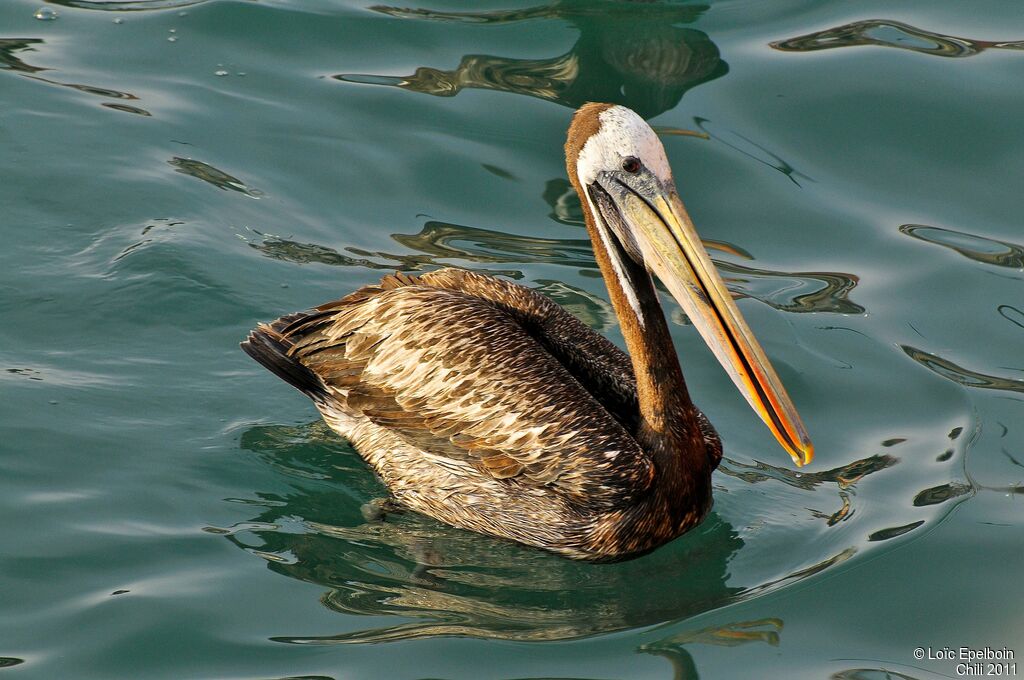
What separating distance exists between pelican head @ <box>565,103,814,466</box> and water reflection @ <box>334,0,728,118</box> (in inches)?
128

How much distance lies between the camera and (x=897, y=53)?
9.55 meters

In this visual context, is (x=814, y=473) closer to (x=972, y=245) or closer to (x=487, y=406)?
(x=487, y=406)

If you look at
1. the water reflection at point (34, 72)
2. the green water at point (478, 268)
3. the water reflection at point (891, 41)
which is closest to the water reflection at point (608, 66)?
the green water at point (478, 268)

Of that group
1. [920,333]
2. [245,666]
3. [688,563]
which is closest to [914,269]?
[920,333]

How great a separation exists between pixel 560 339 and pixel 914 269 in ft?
8.47

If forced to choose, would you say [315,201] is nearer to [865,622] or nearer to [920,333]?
[920,333]

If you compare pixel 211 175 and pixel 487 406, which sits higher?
pixel 211 175

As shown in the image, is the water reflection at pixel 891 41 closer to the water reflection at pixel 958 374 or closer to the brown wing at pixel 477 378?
the water reflection at pixel 958 374

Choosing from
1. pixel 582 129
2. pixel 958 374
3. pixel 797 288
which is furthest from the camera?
pixel 797 288

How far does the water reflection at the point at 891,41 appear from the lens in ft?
31.5

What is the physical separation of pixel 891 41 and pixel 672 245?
468 cm

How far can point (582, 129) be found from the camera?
5.83 m

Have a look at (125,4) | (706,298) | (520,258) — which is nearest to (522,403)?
(706,298)

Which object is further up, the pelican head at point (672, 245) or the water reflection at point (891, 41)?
the water reflection at point (891, 41)
